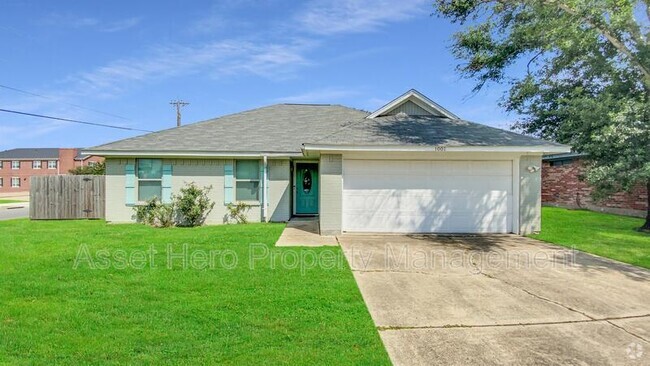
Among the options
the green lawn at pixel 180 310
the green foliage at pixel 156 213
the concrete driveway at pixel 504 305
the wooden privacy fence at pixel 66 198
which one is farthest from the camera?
the wooden privacy fence at pixel 66 198

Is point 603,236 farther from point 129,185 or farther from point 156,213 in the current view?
point 129,185

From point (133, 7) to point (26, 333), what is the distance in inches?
519

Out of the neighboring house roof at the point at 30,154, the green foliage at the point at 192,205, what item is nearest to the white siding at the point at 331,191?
the green foliage at the point at 192,205

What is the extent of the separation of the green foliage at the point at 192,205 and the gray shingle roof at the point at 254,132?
1.43 m

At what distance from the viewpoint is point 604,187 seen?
13.6 m

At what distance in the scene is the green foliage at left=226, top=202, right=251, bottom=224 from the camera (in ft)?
44.2

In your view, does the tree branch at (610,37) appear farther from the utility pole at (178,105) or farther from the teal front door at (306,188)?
the utility pole at (178,105)

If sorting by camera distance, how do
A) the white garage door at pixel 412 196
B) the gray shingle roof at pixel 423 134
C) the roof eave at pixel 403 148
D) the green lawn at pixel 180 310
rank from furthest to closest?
1. the white garage door at pixel 412 196
2. the gray shingle roof at pixel 423 134
3. the roof eave at pixel 403 148
4. the green lawn at pixel 180 310

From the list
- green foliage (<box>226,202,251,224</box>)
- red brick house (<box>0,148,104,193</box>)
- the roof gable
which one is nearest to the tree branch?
the roof gable

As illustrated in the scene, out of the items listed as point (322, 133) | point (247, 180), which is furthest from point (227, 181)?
point (322, 133)

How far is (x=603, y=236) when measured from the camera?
36.9ft

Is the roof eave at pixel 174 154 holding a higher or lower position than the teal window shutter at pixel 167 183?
higher

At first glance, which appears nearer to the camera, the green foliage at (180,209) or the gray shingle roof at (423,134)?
the gray shingle roof at (423,134)

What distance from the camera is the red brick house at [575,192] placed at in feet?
55.2
